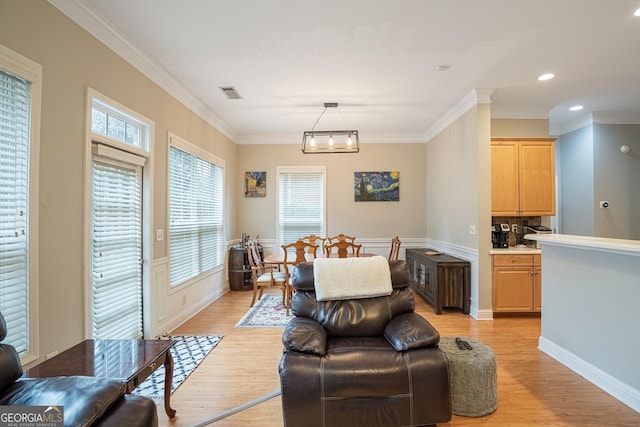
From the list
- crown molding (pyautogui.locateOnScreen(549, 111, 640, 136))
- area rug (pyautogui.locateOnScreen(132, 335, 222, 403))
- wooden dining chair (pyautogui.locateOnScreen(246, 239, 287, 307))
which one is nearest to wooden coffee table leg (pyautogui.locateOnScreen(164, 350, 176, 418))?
area rug (pyautogui.locateOnScreen(132, 335, 222, 403))

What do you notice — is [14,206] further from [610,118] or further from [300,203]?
[610,118]

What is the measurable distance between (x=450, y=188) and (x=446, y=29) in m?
2.73

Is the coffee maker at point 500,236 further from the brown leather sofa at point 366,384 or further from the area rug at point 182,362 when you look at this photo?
the area rug at point 182,362

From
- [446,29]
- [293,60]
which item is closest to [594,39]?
[446,29]

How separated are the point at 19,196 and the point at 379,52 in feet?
9.98

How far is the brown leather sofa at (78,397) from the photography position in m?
1.19

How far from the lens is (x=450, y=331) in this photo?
3520mm

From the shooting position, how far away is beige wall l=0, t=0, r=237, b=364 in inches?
74.2

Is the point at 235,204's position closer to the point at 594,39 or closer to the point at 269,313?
the point at 269,313

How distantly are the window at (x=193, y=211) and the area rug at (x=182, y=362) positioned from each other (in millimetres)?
790

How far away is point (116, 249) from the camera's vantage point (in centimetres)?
271

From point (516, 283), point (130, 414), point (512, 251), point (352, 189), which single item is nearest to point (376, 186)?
point (352, 189)

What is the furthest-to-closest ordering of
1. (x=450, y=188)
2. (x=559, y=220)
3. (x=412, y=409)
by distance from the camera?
(x=559, y=220) < (x=450, y=188) < (x=412, y=409)

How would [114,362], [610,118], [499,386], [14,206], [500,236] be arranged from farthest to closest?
[610,118] < [500,236] < [499,386] < [14,206] < [114,362]
